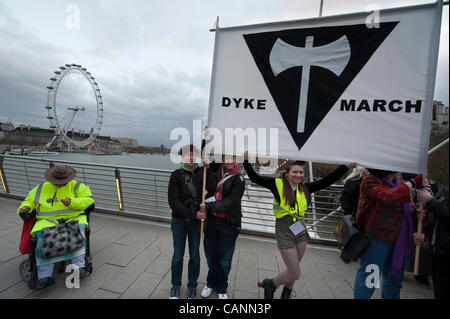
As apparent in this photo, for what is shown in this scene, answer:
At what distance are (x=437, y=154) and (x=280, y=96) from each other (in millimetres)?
1529

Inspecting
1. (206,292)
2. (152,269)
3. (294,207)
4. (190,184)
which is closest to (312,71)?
(294,207)

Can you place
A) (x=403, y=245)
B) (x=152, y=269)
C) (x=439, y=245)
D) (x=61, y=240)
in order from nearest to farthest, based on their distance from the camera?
(x=439, y=245) → (x=403, y=245) → (x=61, y=240) → (x=152, y=269)

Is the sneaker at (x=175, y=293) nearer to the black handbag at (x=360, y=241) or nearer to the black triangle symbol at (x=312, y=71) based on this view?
the black handbag at (x=360, y=241)

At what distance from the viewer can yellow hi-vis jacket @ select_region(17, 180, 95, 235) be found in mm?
2348

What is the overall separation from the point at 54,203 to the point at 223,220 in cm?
219

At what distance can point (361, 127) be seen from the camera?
6.30 feet

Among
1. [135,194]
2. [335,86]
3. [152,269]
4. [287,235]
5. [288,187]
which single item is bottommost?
[152,269]

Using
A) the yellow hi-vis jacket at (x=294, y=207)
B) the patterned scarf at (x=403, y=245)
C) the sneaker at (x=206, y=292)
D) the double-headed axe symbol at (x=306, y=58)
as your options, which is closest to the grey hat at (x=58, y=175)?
the sneaker at (x=206, y=292)

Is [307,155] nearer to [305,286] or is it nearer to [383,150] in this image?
[383,150]

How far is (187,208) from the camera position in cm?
203

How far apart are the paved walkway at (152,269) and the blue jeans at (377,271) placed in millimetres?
699

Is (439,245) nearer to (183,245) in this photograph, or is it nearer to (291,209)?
(291,209)

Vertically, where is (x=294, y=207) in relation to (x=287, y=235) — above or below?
above

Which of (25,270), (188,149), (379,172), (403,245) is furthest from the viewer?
(25,270)
